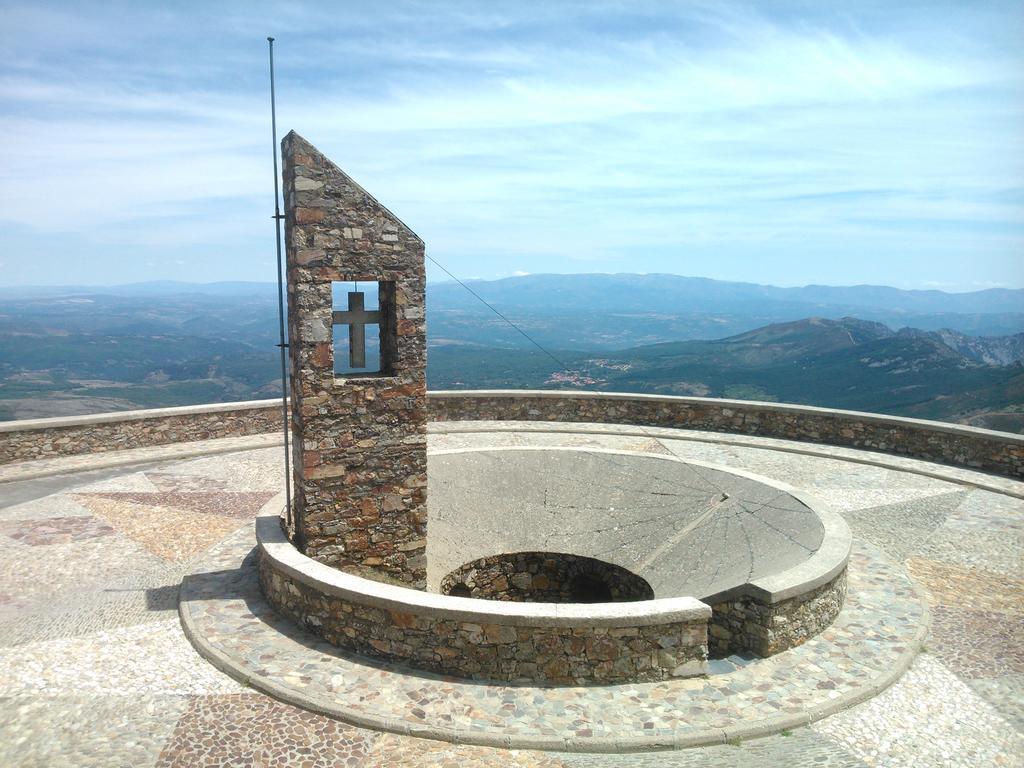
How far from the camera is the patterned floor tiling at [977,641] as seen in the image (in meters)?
7.27

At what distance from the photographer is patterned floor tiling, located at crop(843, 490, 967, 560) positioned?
10664 mm

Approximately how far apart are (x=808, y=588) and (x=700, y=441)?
899cm

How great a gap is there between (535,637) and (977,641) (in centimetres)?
498

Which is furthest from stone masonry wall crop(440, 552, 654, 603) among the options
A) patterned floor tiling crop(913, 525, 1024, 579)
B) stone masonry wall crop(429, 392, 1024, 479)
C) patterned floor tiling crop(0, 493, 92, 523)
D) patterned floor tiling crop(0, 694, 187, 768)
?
stone masonry wall crop(429, 392, 1024, 479)

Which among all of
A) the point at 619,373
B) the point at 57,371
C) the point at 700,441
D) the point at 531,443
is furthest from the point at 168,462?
the point at 57,371

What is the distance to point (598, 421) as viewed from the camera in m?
17.9

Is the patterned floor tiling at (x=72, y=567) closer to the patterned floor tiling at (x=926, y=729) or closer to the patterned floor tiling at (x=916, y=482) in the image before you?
the patterned floor tiling at (x=926, y=729)

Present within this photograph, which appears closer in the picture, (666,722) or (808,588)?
(666,722)

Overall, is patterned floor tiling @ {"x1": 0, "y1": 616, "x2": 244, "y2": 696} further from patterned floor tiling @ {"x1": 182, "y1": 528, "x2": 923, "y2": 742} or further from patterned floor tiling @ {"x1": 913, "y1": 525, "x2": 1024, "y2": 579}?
patterned floor tiling @ {"x1": 913, "y1": 525, "x2": 1024, "y2": 579}

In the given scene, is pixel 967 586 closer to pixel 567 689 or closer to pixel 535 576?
pixel 535 576

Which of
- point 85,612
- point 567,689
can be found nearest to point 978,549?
point 567,689

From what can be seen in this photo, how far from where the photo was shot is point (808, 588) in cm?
747

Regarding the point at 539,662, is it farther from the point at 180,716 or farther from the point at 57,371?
the point at 57,371

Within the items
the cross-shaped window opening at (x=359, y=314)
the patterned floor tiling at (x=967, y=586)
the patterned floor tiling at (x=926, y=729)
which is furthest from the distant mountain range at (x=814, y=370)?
the cross-shaped window opening at (x=359, y=314)
